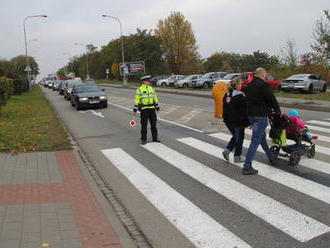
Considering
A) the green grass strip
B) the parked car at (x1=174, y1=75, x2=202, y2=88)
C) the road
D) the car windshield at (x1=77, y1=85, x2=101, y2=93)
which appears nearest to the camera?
the road

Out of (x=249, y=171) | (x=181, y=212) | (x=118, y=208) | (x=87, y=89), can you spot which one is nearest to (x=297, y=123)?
(x=249, y=171)

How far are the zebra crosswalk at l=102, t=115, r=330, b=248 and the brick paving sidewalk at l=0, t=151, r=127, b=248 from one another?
939 mm

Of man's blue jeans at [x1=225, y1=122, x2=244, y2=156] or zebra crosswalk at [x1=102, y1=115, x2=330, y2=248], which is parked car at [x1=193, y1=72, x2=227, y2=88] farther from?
man's blue jeans at [x1=225, y1=122, x2=244, y2=156]

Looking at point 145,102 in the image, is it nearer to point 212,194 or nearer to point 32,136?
point 32,136

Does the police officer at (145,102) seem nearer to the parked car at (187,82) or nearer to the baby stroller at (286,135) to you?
the baby stroller at (286,135)

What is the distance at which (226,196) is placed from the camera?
545 cm

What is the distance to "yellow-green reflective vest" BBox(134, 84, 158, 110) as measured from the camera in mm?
9547

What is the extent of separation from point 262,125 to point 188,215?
239cm

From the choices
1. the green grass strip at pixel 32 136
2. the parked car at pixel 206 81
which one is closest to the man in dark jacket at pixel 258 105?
the green grass strip at pixel 32 136

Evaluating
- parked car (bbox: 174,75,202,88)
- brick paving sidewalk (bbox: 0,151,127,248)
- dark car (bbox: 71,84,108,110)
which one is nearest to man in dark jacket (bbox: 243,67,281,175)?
brick paving sidewalk (bbox: 0,151,127,248)

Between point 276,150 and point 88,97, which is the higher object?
point 88,97

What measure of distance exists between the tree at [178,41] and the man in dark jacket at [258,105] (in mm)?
64022

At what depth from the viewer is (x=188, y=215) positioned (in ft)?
15.8

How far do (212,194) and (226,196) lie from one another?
233 mm
